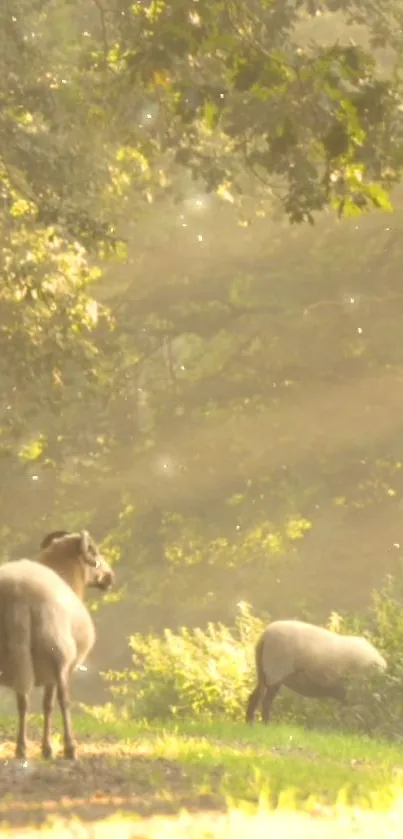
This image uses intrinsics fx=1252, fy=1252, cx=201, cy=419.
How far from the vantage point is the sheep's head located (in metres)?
11.8

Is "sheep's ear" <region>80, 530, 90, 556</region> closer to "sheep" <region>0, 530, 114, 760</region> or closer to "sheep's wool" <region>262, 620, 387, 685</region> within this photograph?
"sheep" <region>0, 530, 114, 760</region>

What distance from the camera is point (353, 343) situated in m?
31.1

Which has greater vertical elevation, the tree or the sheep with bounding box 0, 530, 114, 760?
the tree

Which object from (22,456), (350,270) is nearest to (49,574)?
(22,456)

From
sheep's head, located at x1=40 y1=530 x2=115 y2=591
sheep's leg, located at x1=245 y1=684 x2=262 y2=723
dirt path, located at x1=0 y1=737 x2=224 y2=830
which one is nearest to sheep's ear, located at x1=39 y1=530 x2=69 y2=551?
sheep's head, located at x1=40 y1=530 x2=115 y2=591

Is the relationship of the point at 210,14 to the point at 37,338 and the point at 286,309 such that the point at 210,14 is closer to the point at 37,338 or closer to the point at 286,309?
the point at 37,338

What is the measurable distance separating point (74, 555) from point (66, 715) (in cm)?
205

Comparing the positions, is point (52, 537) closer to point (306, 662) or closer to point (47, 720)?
point (47, 720)

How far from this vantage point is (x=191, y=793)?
7.89m

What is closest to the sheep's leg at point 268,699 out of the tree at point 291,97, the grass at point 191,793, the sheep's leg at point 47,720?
the grass at point 191,793

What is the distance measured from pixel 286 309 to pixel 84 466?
21.8 feet

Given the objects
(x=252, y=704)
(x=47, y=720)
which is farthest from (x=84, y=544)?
(x=252, y=704)

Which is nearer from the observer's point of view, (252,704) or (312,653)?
(252,704)

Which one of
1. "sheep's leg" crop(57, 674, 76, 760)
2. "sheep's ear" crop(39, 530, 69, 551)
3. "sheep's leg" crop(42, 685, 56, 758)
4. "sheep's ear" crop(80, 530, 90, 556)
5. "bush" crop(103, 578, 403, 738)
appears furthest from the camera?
"bush" crop(103, 578, 403, 738)
